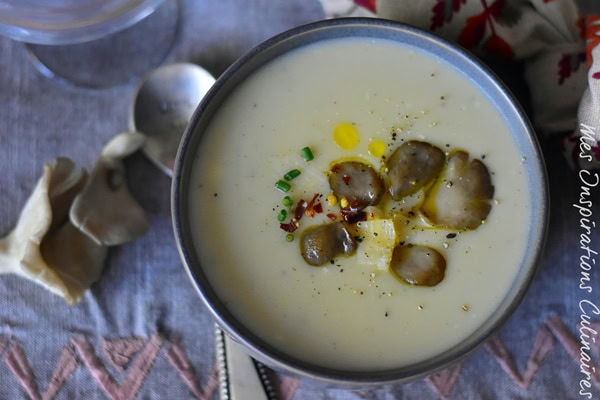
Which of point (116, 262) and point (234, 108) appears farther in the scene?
point (116, 262)

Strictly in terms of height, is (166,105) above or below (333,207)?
below

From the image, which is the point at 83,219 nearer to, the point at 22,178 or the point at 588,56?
the point at 22,178

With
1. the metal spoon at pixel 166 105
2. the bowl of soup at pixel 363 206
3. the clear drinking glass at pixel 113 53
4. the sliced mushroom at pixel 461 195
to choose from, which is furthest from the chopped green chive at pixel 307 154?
the clear drinking glass at pixel 113 53

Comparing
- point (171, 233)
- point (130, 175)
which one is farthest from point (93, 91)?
point (171, 233)

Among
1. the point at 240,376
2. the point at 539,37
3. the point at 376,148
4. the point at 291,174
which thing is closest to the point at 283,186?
the point at 291,174

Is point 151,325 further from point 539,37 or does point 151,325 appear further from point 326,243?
point 539,37

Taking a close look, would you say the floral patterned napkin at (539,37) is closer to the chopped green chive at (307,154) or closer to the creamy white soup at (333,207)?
the creamy white soup at (333,207)

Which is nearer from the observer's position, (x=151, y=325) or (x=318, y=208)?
(x=318, y=208)

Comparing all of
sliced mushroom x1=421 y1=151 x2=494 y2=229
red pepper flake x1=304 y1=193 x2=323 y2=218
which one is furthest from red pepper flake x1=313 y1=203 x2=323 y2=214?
sliced mushroom x1=421 y1=151 x2=494 y2=229
